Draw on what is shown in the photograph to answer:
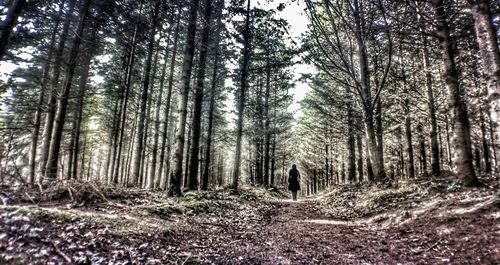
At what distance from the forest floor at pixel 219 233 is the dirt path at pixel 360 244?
0.05 feet

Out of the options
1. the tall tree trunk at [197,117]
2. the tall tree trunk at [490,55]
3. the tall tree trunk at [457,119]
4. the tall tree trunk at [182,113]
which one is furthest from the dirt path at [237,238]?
the tall tree trunk at [197,117]

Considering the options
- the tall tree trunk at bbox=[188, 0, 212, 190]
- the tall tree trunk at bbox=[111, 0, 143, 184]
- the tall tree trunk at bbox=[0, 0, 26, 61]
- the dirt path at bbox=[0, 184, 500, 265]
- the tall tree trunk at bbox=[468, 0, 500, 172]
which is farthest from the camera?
the tall tree trunk at bbox=[111, 0, 143, 184]

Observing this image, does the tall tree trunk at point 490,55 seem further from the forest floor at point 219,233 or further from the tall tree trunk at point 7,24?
the tall tree trunk at point 7,24

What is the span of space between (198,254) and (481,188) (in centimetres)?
681

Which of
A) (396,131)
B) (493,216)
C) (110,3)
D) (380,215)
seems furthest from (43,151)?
(396,131)

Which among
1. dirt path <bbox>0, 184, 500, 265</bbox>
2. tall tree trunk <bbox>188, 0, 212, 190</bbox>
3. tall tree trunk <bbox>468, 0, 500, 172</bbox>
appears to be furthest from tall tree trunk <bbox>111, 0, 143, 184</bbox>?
tall tree trunk <bbox>468, 0, 500, 172</bbox>

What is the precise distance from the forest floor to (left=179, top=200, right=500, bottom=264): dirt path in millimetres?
15

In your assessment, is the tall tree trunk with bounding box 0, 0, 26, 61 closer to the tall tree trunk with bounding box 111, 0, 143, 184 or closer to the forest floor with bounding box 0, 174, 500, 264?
the forest floor with bounding box 0, 174, 500, 264

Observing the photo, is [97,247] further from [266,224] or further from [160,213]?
[266,224]

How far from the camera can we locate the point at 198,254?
3.84 meters

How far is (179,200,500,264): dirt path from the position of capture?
11.9ft

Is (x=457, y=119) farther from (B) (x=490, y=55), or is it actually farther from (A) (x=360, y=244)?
(A) (x=360, y=244)

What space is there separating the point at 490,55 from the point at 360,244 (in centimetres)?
443

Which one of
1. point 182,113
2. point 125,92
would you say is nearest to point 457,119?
point 182,113
